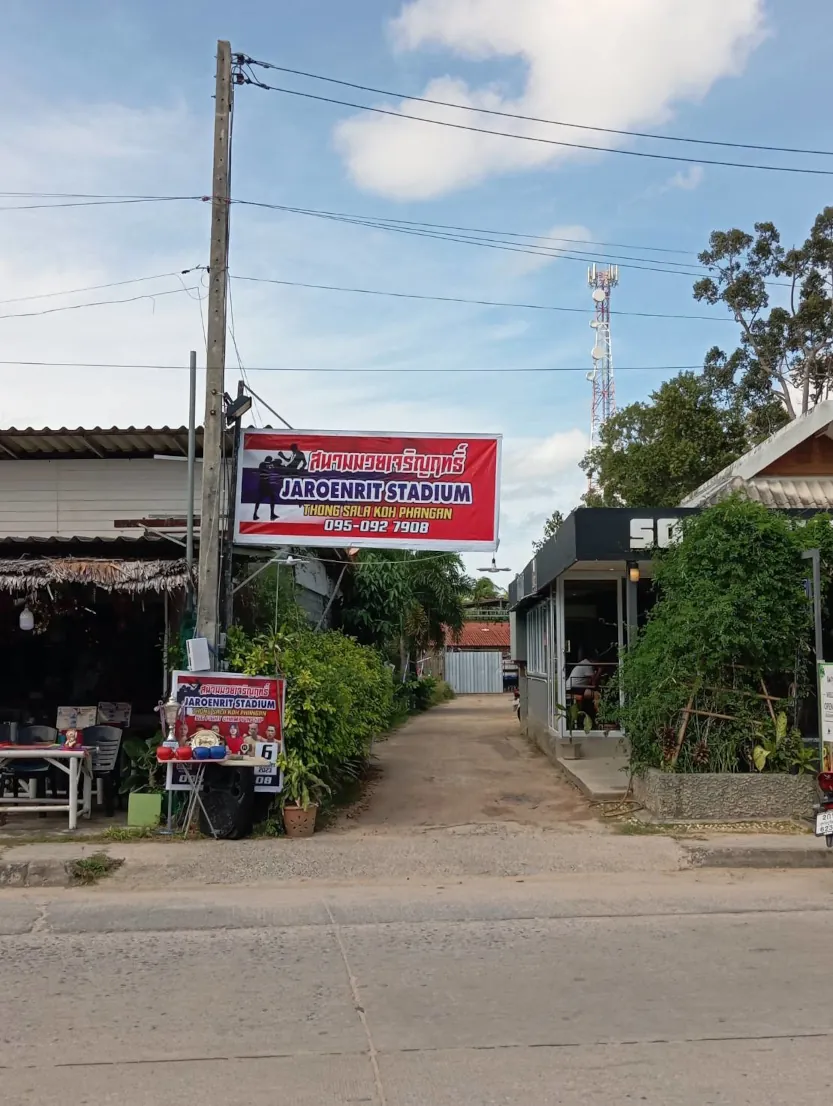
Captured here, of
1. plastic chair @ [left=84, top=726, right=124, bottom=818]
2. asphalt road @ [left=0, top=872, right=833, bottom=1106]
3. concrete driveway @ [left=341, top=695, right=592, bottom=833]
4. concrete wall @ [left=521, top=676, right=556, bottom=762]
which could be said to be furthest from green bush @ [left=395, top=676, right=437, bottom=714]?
asphalt road @ [left=0, top=872, right=833, bottom=1106]

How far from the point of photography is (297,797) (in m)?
9.64

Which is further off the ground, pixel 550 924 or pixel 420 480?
pixel 420 480

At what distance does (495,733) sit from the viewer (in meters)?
22.4

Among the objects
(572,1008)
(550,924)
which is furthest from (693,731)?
(572,1008)

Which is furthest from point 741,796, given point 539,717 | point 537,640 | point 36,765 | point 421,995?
point 537,640

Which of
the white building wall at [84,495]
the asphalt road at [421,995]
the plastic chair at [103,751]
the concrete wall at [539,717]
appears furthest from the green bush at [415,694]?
the asphalt road at [421,995]

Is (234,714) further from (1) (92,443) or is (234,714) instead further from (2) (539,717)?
(2) (539,717)

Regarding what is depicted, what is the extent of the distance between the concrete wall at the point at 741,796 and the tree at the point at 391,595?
5990 millimetres

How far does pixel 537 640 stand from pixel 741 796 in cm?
959

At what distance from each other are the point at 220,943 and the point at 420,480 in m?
5.60

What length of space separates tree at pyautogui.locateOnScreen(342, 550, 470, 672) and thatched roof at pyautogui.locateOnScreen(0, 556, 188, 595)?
5.40m

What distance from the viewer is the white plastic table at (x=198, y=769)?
9344 millimetres

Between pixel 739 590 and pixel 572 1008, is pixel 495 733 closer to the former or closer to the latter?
pixel 739 590

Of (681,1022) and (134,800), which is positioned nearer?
(681,1022)
